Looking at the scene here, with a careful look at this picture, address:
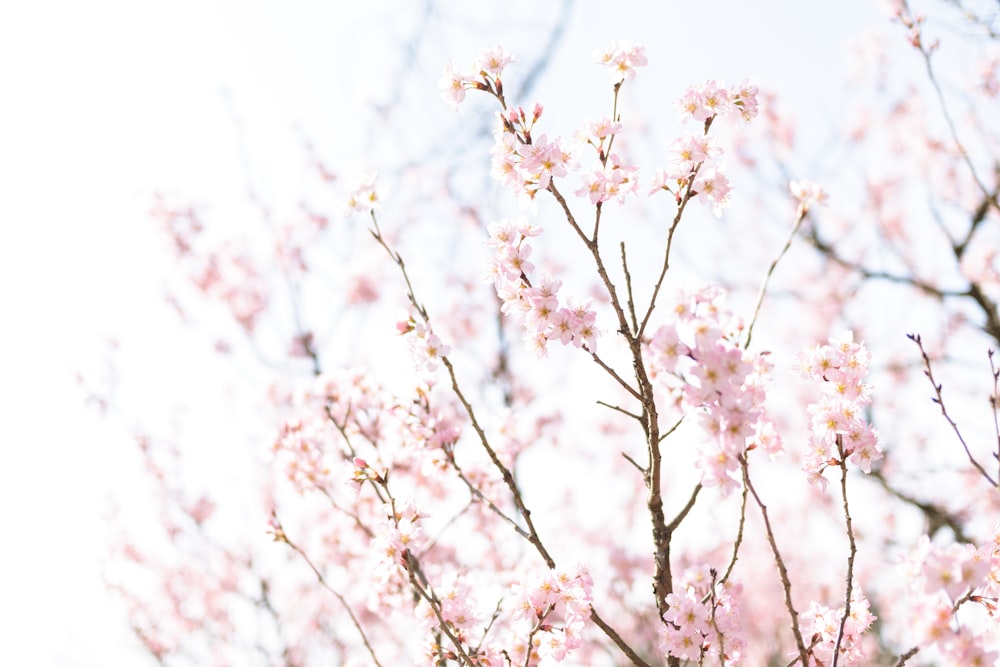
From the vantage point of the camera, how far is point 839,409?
6.76ft

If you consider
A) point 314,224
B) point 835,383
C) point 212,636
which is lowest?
point 835,383

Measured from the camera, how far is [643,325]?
1966mm

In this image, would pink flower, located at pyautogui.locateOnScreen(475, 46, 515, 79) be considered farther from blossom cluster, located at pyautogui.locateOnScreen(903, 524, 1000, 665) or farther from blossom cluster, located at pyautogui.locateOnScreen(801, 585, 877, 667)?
blossom cluster, located at pyautogui.locateOnScreen(801, 585, 877, 667)

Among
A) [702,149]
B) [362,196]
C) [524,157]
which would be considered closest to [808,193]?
[702,149]

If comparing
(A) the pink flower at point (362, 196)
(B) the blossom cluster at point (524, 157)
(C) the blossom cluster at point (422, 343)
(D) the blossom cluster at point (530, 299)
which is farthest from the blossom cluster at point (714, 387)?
(A) the pink flower at point (362, 196)

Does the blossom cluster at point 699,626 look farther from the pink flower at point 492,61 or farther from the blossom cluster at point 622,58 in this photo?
the pink flower at point 492,61

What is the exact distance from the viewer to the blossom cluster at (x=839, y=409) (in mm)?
2047

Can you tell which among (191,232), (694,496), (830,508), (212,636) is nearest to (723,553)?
(830,508)

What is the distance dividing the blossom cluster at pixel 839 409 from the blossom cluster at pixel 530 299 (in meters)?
0.74

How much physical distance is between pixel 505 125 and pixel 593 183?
33 cm

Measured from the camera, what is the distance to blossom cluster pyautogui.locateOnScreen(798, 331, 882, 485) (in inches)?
80.6

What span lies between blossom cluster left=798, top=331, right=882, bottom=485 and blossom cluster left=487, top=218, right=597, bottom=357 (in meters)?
0.74

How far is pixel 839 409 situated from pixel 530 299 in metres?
1.01

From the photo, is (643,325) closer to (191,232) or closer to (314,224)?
(314,224)
